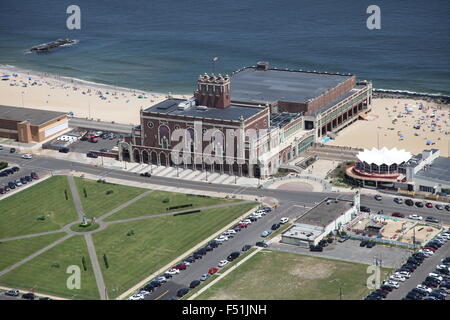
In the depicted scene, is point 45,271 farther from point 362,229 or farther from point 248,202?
point 362,229

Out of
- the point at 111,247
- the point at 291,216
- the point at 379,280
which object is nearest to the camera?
the point at 379,280

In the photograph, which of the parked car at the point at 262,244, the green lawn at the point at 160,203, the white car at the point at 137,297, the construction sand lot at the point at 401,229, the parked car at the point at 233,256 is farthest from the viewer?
the green lawn at the point at 160,203

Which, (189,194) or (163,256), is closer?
(163,256)

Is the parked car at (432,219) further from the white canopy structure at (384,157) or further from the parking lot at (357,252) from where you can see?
the white canopy structure at (384,157)

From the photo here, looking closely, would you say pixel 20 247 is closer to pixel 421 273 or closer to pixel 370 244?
pixel 370 244

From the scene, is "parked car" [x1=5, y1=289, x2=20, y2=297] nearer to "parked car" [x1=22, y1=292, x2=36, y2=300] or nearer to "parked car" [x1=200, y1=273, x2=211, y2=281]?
"parked car" [x1=22, y1=292, x2=36, y2=300]

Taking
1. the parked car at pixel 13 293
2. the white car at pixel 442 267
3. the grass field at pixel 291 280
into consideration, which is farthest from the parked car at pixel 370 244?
the parked car at pixel 13 293
